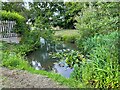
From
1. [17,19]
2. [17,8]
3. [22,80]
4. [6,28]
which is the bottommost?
[22,80]

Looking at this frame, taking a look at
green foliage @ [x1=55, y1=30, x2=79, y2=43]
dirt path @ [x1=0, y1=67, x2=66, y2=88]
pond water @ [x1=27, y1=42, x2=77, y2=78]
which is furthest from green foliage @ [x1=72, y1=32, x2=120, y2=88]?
green foliage @ [x1=55, y1=30, x2=79, y2=43]

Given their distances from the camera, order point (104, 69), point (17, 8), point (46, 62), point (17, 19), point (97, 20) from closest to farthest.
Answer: point (104, 69)
point (46, 62)
point (97, 20)
point (17, 19)
point (17, 8)

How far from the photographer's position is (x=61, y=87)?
8.37ft

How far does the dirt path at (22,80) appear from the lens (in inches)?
100.0

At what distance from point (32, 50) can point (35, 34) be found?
0.63 meters

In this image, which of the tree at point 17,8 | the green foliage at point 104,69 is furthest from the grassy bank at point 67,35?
the green foliage at point 104,69

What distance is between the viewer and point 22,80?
2.69 meters

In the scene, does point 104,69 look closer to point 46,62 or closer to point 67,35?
point 46,62

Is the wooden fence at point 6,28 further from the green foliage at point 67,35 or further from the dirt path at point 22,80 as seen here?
the green foliage at point 67,35

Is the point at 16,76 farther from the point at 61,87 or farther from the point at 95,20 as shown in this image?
the point at 95,20

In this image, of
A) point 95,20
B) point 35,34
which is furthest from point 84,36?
point 35,34

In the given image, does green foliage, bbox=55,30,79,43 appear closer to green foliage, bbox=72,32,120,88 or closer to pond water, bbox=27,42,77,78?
pond water, bbox=27,42,77,78

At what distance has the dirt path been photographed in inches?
100.0

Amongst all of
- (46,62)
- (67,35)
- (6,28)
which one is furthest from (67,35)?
(6,28)
